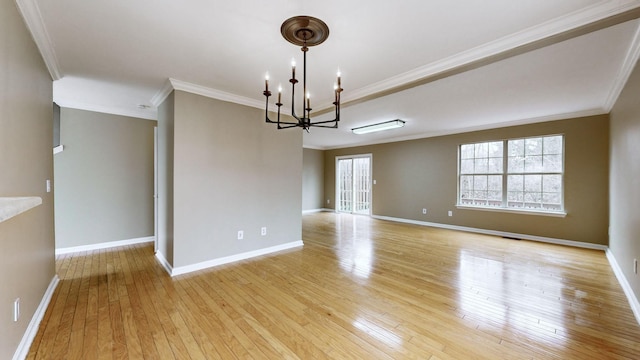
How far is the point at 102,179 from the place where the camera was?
4191 millimetres

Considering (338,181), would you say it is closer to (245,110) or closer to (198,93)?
(245,110)

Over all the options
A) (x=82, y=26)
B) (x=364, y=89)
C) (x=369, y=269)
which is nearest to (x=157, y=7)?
(x=82, y=26)

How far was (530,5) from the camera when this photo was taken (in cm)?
171

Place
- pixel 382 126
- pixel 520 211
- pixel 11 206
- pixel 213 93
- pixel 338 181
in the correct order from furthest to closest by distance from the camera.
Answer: pixel 338 181 → pixel 382 126 → pixel 520 211 → pixel 213 93 → pixel 11 206

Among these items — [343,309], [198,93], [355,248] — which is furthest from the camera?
[355,248]

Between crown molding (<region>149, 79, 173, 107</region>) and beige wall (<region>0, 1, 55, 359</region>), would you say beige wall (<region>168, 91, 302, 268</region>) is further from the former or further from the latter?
beige wall (<region>0, 1, 55, 359</region>)

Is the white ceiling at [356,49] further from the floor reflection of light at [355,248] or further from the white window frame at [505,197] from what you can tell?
the floor reflection of light at [355,248]

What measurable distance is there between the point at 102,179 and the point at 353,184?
649 centimetres

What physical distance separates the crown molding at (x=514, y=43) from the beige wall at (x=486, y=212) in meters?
3.78

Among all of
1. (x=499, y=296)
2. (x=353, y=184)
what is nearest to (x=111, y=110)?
(x=499, y=296)

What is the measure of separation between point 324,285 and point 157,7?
289 centimetres

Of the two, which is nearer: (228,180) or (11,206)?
(11,206)

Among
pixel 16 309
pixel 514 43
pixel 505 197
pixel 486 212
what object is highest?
pixel 514 43

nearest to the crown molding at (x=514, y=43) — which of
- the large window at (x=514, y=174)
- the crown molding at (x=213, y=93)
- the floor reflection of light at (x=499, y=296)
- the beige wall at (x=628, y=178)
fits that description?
the beige wall at (x=628, y=178)
